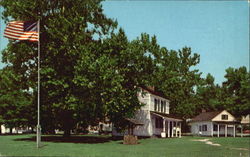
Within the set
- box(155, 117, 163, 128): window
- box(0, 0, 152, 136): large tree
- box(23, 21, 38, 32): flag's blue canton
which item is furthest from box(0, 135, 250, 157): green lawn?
box(155, 117, 163, 128): window

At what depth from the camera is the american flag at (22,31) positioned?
88.3 ft

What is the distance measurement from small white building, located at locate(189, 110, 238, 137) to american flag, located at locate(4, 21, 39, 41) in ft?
158

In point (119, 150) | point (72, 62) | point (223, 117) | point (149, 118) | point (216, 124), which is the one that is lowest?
point (216, 124)

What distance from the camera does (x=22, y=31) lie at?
27109 millimetres

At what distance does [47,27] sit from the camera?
120 ft

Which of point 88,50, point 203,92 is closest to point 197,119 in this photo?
point 203,92

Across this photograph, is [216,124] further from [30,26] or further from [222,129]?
[30,26]

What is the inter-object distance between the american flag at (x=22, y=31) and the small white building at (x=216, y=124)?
48240mm

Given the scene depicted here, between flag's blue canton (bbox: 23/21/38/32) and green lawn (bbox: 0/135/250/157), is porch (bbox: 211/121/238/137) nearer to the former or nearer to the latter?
green lawn (bbox: 0/135/250/157)

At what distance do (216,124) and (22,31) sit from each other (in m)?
52.1

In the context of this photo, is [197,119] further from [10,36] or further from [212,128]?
[10,36]

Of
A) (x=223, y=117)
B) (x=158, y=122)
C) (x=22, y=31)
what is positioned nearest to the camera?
(x=22, y=31)

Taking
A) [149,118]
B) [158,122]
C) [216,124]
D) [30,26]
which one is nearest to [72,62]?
[30,26]

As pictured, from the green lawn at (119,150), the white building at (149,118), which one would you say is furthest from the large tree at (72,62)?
the white building at (149,118)
